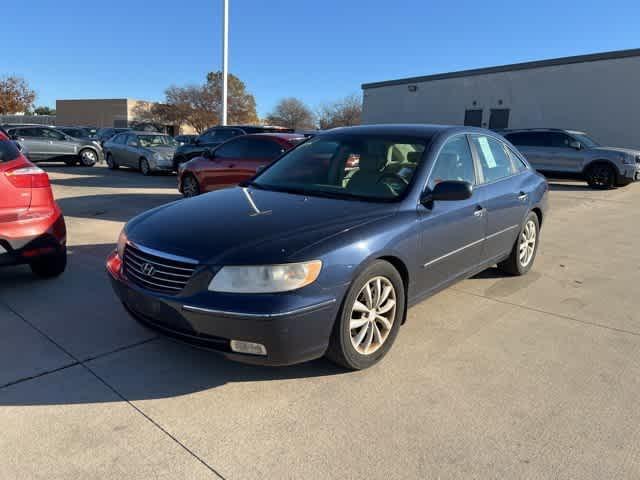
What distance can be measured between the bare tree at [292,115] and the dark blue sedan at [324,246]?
2435 inches

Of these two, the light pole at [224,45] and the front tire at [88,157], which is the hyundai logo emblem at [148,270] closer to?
the front tire at [88,157]

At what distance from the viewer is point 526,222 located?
5266mm

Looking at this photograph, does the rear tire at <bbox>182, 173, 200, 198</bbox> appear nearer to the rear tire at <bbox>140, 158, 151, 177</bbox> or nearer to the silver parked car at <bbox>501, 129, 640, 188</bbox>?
the rear tire at <bbox>140, 158, 151, 177</bbox>

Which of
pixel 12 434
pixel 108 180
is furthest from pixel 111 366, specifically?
pixel 108 180

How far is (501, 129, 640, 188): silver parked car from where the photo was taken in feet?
47.1

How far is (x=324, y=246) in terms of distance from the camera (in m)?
2.89

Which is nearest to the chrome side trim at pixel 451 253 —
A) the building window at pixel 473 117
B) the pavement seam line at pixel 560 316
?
the pavement seam line at pixel 560 316

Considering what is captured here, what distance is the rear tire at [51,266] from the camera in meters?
4.82

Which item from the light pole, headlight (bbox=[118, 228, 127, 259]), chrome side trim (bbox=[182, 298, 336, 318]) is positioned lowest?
chrome side trim (bbox=[182, 298, 336, 318])

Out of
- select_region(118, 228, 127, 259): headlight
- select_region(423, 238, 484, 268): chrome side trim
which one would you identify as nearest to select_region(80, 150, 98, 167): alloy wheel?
select_region(118, 228, 127, 259): headlight

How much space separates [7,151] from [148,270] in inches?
96.9

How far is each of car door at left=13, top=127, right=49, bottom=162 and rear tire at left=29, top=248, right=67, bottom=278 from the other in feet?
48.5

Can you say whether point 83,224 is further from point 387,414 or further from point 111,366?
point 387,414

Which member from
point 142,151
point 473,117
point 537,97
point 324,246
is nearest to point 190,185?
point 142,151
